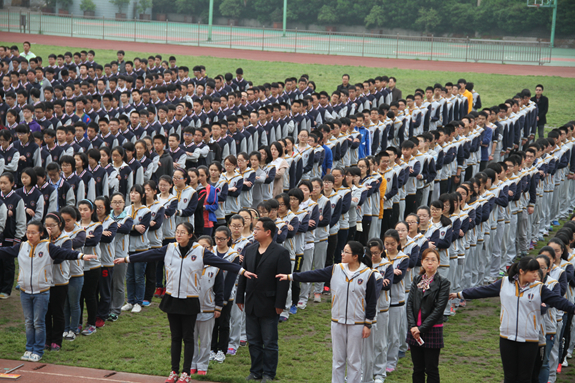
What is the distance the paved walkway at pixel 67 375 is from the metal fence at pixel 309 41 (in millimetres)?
30482

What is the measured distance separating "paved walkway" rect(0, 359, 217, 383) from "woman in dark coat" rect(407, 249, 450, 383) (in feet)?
9.09

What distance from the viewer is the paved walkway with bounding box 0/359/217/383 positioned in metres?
7.00

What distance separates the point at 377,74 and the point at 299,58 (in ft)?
20.9

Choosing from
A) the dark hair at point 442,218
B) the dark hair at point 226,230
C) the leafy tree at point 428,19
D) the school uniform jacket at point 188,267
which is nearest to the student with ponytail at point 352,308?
the school uniform jacket at point 188,267

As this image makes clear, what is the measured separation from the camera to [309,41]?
38.4 meters

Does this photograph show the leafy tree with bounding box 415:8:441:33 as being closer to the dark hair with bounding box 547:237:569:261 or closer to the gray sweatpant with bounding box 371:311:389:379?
the dark hair with bounding box 547:237:569:261

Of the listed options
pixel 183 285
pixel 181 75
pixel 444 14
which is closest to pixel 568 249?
pixel 183 285

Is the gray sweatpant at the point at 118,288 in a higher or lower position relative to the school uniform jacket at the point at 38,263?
lower

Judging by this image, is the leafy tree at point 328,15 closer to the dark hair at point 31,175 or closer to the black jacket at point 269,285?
the dark hair at point 31,175

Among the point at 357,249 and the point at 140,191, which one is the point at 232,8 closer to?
the point at 140,191

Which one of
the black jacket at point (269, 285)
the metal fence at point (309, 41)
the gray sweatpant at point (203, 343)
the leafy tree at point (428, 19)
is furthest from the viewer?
the leafy tree at point (428, 19)

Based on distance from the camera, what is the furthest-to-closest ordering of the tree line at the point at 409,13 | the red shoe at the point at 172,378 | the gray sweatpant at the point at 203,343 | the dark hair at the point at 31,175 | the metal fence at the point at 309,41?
1. the tree line at the point at 409,13
2. the metal fence at the point at 309,41
3. the dark hair at the point at 31,175
4. the gray sweatpant at the point at 203,343
5. the red shoe at the point at 172,378

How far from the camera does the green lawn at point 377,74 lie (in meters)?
27.2

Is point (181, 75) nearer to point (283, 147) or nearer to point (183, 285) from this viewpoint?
point (283, 147)
